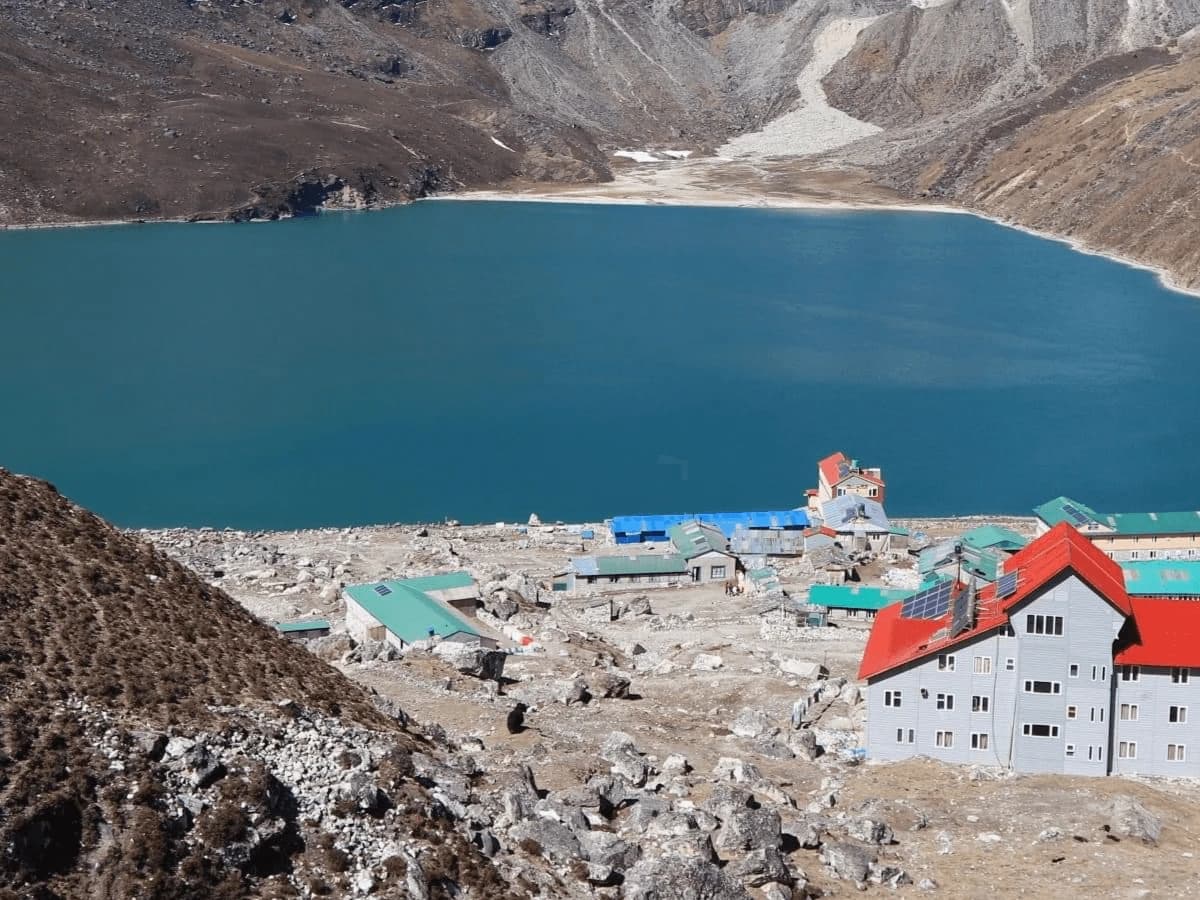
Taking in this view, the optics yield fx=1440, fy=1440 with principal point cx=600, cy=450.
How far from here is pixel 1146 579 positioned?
120 feet

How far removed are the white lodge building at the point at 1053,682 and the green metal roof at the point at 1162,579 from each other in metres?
9.45

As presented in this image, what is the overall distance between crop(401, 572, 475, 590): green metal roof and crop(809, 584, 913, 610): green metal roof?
9531 millimetres

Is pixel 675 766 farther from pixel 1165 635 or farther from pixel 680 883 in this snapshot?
pixel 1165 635

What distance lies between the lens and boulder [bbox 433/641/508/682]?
2988 centimetres

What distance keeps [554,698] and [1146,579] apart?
16.8 m

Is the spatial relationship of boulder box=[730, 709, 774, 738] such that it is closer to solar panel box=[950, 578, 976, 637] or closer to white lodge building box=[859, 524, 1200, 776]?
white lodge building box=[859, 524, 1200, 776]

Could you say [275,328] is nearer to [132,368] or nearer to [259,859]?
[132,368]

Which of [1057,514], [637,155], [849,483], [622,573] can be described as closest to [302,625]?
[622,573]

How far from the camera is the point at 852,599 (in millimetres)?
38781

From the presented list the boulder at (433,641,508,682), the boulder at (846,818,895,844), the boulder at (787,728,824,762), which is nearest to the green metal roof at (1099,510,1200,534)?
the boulder at (787,728,824,762)

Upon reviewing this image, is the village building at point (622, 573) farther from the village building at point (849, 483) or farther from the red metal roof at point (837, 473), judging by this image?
the red metal roof at point (837, 473)

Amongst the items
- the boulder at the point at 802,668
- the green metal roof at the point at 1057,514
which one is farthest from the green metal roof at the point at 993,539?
the boulder at the point at 802,668

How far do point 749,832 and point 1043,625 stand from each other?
27.5ft

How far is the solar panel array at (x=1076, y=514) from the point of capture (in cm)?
4472
